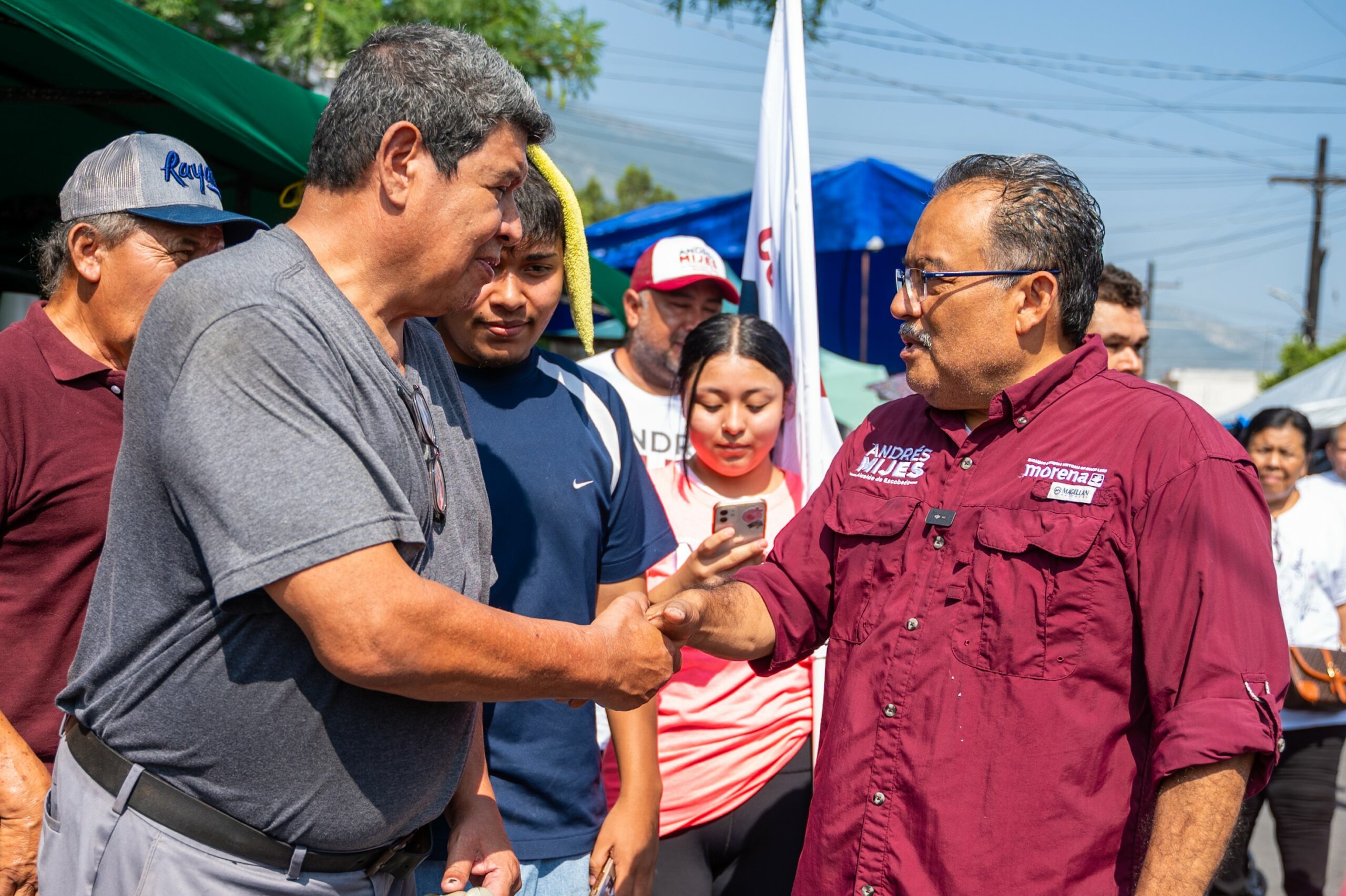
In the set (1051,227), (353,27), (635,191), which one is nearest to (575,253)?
(1051,227)

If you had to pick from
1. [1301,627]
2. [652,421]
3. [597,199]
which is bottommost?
[597,199]

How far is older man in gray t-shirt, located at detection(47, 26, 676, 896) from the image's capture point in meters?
1.48

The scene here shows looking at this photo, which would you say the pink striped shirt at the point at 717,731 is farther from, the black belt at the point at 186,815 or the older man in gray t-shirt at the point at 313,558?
the black belt at the point at 186,815

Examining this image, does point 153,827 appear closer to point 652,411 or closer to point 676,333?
point 652,411

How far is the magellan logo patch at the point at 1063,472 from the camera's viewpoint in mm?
2035

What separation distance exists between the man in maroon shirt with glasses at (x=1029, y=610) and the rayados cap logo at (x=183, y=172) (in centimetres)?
173

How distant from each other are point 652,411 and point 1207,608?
2807 mm

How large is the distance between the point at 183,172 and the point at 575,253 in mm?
1085

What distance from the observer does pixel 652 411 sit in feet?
14.5

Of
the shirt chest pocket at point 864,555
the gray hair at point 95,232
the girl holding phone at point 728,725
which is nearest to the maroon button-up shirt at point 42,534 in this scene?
the gray hair at point 95,232

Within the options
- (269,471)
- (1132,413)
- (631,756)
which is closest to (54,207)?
(631,756)

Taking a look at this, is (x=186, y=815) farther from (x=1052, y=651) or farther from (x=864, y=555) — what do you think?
(x=1052, y=651)

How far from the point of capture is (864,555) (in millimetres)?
2320

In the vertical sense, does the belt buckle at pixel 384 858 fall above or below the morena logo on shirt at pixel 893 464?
below
